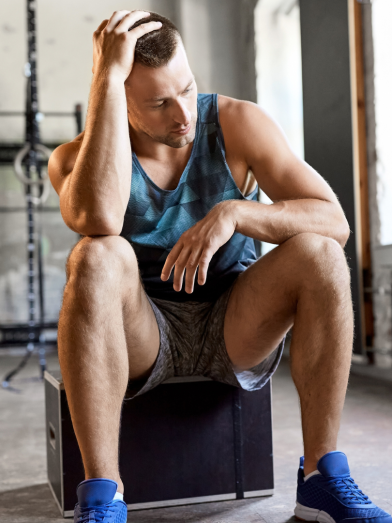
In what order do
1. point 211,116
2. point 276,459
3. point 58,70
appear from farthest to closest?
point 58,70
point 276,459
point 211,116

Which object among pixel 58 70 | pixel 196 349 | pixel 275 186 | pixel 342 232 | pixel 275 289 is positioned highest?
pixel 58 70

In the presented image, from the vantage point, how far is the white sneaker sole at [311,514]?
123 cm

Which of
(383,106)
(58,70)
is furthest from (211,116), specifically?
(58,70)

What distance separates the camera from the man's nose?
55.9 inches

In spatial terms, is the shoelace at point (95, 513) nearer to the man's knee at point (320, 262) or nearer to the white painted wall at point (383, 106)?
the man's knee at point (320, 262)

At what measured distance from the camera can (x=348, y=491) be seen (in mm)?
1190

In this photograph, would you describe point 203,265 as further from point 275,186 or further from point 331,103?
point 331,103

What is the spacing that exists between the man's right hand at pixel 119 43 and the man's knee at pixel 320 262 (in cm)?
58

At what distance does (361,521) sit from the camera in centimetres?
113

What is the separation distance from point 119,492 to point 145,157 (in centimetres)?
84

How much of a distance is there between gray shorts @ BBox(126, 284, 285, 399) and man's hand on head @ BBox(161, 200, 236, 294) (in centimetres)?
21

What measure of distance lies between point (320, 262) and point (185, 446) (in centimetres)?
60

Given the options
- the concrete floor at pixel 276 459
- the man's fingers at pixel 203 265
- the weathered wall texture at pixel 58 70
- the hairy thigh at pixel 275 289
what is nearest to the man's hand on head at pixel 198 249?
the man's fingers at pixel 203 265

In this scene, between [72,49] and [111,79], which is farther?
[72,49]
